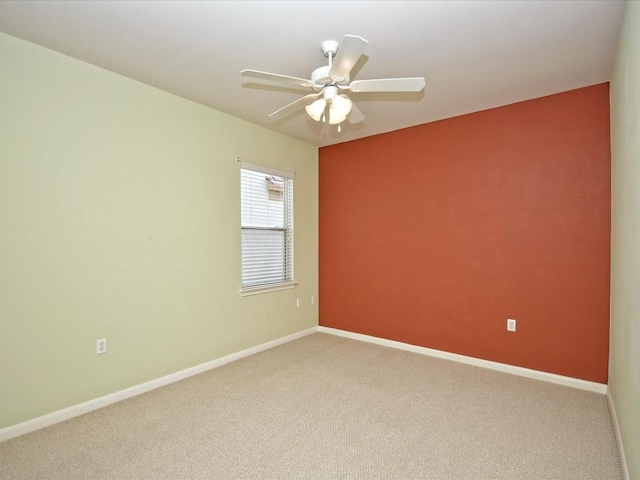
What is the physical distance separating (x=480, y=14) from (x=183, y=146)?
101 inches

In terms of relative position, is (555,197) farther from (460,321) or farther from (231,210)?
(231,210)

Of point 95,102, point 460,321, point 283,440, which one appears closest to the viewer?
point 283,440

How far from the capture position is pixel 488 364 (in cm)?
346

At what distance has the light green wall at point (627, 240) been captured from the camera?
1641 millimetres

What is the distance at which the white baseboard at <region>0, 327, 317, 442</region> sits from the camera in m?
2.26

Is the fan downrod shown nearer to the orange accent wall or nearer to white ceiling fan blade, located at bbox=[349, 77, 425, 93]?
white ceiling fan blade, located at bbox=[349, 77, 425, 93]


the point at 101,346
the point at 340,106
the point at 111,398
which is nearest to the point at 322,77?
the point at 340,106

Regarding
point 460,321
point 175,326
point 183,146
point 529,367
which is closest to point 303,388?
point 175,326

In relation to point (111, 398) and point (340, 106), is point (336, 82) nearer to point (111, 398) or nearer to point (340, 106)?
point (340, 106)

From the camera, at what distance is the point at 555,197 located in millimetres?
3092

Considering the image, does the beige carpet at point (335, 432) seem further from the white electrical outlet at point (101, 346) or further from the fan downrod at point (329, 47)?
the fan downrod at point (329, 47)

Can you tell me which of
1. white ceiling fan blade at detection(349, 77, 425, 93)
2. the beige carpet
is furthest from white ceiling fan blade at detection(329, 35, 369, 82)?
the beige carpet

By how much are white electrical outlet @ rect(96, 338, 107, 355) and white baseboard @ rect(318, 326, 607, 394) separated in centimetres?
276

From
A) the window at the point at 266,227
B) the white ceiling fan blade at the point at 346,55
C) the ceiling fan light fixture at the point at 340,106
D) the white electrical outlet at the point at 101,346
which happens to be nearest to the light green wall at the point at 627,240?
the white ceiling fan blade at the point at 346,55
